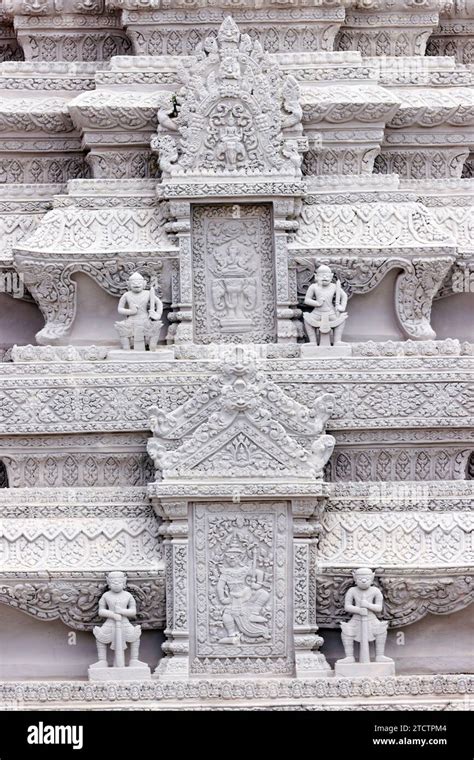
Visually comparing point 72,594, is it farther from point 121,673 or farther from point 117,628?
point 121,673

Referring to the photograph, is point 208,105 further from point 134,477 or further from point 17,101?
point 134,477

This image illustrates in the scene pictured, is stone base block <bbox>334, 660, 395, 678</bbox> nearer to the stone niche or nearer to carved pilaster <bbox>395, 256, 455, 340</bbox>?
the stone niche

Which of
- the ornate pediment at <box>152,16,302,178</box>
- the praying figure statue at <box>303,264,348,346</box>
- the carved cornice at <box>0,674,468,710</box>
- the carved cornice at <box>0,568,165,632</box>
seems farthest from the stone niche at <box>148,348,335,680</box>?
the ornate pediment at <box>152,16,302,178</box>

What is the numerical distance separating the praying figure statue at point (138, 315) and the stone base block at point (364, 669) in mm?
3345

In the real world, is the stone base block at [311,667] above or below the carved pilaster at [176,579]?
→ below

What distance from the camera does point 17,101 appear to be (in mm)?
17578

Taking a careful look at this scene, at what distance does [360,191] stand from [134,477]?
3.41 metres

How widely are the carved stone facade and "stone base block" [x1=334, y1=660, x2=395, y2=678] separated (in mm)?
183

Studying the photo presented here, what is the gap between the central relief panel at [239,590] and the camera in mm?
15555

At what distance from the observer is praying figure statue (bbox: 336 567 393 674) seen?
15367mm

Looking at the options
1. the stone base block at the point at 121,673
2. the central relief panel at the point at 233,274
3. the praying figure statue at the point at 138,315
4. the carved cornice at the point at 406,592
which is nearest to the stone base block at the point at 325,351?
the central relief panel at the point at 233,274

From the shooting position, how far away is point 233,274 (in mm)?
16859

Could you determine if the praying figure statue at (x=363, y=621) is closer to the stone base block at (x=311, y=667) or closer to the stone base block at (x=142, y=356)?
the stone base block at (x=311, y=667)

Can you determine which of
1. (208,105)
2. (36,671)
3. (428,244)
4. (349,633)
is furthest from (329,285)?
(36,671)
